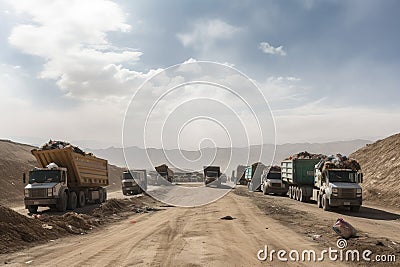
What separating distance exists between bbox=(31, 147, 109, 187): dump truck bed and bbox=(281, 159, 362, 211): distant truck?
16771 mm

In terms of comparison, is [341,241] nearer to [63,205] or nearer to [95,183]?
[63,205]

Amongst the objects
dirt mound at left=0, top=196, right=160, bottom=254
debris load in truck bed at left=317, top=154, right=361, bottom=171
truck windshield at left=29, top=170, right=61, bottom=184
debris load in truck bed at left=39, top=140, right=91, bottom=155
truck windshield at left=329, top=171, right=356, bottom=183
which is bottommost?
dirt mound at left=0, top=196, right=160, bottom=254

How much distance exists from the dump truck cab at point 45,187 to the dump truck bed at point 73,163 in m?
1.03

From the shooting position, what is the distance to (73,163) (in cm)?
2677

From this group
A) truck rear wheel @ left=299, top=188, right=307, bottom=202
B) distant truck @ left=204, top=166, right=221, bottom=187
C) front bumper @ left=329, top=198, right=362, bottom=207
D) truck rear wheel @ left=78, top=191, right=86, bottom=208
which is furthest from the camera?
distant truck @ left=204, top=166, right=221, bottom=187

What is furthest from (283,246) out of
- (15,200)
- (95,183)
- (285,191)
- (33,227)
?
(15,200)

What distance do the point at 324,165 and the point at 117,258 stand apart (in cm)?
1800

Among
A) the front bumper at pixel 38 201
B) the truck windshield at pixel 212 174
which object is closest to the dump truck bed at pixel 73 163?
the front bumper at pixel 38 201

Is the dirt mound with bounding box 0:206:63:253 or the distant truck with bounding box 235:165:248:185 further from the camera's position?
the distant truck with bounding box 235:165:248:185

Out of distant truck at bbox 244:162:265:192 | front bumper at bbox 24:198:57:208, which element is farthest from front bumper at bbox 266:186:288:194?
front bumper at bbox 24:198:57:208

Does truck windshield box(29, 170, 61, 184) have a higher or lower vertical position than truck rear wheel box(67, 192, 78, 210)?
higher

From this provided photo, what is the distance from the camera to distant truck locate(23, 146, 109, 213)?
24.1 m

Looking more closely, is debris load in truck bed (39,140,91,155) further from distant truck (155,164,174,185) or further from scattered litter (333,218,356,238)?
distant truck (155,164,174,185)

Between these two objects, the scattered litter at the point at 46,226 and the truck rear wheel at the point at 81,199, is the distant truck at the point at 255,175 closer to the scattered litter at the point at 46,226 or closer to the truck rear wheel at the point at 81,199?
the truck rear wheel at the point at 81,199
